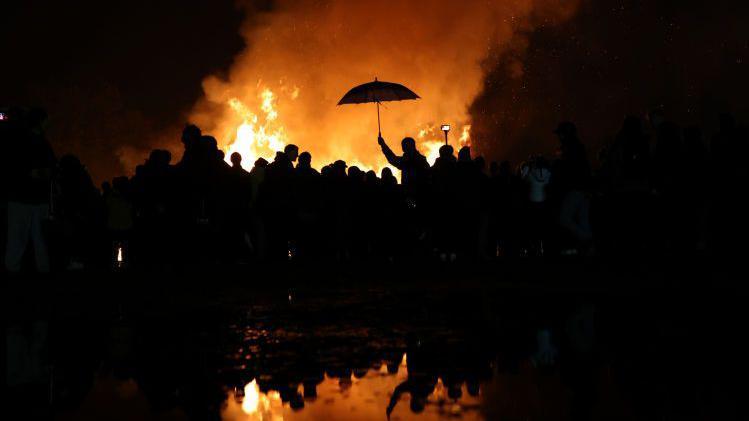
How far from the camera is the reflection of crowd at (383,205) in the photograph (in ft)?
56.1

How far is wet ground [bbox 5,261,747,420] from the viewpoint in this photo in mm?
5449

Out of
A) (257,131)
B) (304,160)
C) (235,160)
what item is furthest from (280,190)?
(257,131)

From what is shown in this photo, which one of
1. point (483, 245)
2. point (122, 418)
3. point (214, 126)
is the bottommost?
point (122, 418)

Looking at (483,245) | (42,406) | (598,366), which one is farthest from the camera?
(483,245)

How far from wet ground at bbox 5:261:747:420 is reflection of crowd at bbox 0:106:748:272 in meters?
3.57

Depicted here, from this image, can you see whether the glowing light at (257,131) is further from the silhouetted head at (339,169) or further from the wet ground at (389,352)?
the wet ground at (389,352)

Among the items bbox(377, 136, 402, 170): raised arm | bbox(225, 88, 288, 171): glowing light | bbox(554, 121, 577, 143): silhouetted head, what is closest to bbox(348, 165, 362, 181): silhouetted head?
bbox(377, 136, 402, 170): raised arm

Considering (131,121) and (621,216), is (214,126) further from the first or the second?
(621,216)

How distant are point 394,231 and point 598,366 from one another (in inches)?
586

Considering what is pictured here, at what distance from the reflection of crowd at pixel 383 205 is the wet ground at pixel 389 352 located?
3.57m

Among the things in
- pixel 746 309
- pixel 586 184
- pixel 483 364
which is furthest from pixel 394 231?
pixel 483 364

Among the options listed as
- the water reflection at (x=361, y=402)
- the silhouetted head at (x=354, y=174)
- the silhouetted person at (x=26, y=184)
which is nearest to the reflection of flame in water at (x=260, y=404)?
the water reflection at (x=361, y=402)

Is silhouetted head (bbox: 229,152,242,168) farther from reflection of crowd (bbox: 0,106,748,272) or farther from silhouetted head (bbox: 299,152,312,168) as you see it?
silhouetted head (bbox: 299,152,312,168)

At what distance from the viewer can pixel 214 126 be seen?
52.5 metres
